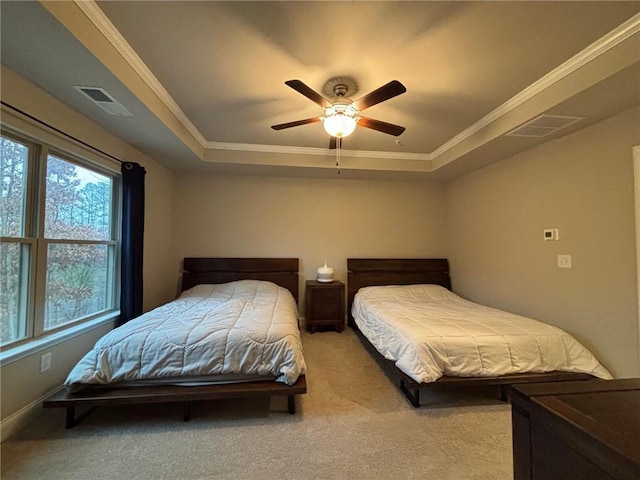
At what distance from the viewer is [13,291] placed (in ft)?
6.48

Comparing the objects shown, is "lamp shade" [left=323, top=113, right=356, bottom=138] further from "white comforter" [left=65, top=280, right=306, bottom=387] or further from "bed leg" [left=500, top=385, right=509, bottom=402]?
"bed leg" [left=500, top=385, right=509, bottom=402]

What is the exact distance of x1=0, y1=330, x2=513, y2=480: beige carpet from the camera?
5.21 ft

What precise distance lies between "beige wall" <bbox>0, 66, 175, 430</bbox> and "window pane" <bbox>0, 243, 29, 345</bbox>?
0.20m

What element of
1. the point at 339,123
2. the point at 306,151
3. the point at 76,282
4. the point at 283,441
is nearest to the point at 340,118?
the point at 339,123

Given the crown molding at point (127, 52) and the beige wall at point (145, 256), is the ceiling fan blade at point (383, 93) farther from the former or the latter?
the beige wall at point (145, 256)

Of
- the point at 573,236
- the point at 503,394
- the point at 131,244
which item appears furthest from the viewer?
the point at 131,244

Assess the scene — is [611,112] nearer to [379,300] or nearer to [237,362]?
[379,300]

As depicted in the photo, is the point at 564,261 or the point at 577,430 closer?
the point at 577,430

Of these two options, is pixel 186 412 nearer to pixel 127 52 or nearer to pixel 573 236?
pixel 127 52

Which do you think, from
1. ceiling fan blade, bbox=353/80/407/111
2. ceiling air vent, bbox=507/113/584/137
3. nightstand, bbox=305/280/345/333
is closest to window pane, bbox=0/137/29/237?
ceiling fan blade, bbox=353/80/407/111

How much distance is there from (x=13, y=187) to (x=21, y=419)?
5.01 feet

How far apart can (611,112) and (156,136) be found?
3.90 meters

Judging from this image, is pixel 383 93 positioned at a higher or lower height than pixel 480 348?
higher

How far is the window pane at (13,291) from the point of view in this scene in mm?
1899
